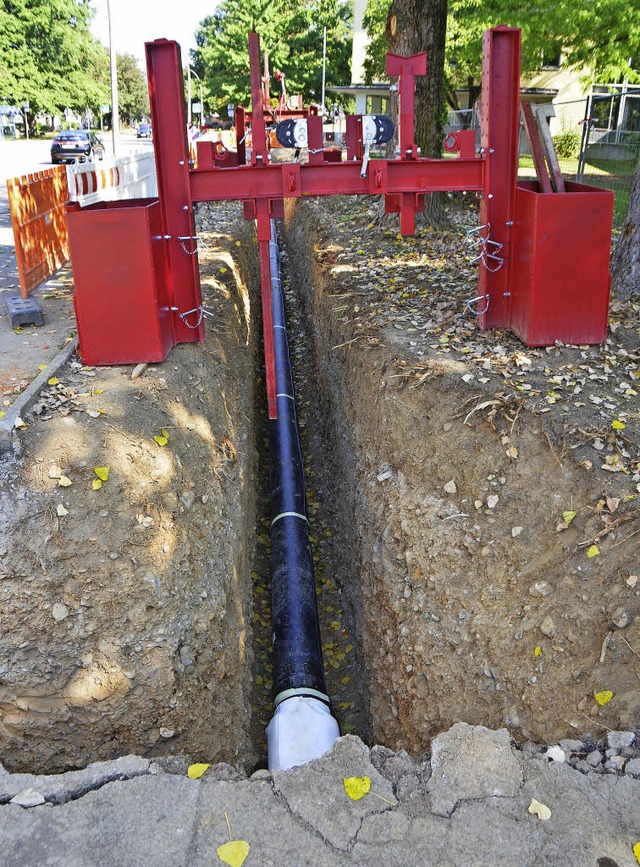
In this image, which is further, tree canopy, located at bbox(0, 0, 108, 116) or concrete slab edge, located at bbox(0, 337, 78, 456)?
tree canopy, located at bbox(0, 0, 108, 116)

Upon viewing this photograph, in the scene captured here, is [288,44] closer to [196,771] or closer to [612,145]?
[612,145]

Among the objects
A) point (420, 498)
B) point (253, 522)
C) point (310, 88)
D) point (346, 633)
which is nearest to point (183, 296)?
point (253, 522)

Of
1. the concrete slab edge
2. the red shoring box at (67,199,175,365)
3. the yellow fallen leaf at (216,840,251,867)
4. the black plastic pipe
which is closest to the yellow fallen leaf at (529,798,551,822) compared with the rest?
the yellow fallen leaf at (216,840,251,867)

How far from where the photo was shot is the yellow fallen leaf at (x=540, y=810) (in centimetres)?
332

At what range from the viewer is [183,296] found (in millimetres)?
6695

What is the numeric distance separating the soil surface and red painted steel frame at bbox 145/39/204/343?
0.64m

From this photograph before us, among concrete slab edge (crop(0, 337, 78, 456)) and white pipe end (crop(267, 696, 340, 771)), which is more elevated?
concrete slab edge (crop(0, 337, 78, 456))

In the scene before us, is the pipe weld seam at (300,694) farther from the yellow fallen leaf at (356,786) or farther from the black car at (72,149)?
the black car at (72,149)

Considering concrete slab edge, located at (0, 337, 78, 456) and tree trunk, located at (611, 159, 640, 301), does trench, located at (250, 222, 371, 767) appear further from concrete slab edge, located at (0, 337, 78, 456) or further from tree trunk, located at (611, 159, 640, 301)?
tree trunk, located at (611, 159, 640, 301)

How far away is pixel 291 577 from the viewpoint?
6.38 meters

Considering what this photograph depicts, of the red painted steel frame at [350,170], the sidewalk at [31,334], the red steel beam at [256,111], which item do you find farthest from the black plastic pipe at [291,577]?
the red steel beam at [256,111]

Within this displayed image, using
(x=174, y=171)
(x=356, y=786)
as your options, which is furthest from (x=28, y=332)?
(x=356, y=786)

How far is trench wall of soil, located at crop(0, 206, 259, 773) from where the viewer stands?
4562 mm

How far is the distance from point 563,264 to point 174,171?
3536 mm
